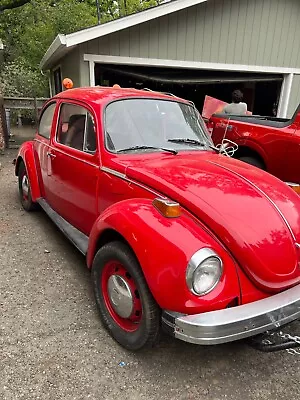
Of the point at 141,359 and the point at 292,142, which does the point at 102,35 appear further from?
the point at 141,359

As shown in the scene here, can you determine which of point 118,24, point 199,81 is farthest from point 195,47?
point 118,24

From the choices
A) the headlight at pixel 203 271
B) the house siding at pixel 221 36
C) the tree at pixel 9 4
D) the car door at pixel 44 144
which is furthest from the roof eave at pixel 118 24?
the tree at pixel 9 4

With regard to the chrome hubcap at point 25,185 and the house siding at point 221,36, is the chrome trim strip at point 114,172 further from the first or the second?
the house siding at point 221,36

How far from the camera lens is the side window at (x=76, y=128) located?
11.2 ft

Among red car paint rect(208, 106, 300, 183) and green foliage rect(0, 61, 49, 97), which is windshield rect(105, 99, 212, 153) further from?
green foliage rect(0, 61, 49, 97)

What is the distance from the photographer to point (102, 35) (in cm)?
769

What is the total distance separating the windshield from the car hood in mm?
394

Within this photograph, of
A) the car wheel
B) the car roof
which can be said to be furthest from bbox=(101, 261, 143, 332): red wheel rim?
the car roof

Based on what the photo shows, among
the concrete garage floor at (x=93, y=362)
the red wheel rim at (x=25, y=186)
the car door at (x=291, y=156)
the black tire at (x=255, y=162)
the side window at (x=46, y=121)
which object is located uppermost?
the side window at (x=46, y=121)

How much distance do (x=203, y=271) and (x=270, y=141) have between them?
3822 mm

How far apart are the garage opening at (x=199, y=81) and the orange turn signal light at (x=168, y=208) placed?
744cm

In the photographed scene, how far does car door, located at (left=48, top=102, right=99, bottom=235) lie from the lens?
3.38 metres

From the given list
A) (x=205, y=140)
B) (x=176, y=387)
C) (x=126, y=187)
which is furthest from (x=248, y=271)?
(x=205, y=140)

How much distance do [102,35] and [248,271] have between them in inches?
275
